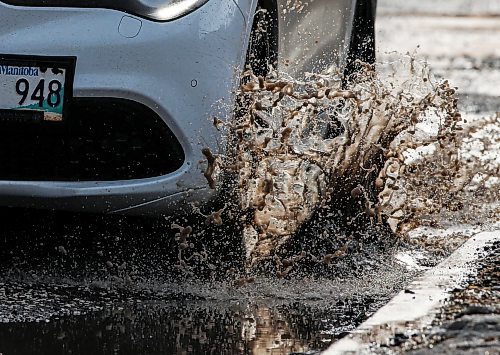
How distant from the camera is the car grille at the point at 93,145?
438cm

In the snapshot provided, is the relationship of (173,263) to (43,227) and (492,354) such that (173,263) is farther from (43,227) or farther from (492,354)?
(492,354)

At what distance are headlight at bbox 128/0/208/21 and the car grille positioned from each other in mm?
299

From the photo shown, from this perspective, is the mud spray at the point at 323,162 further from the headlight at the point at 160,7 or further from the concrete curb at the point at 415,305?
the concrete curb at the point at 415,305

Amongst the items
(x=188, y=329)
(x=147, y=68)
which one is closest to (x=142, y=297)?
(x=188, y=329)

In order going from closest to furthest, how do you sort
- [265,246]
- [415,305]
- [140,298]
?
[415,305] → [140,298] → [265,246]

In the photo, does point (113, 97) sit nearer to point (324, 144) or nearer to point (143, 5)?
point (143, 5)

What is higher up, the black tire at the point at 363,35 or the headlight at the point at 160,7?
the black tire at the point at 363,35

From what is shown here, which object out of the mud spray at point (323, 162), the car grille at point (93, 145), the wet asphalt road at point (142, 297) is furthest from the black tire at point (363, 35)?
the car grille at point (93, 145)

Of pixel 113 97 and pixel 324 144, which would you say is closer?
pixel 113 97

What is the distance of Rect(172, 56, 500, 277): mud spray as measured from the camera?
15.1 ft

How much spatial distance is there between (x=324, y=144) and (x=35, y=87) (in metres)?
1.23

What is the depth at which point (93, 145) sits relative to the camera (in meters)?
4.41

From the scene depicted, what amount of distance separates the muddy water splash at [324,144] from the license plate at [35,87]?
1.87ft

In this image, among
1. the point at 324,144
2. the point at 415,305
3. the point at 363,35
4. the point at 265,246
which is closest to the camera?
the point at 415,305
